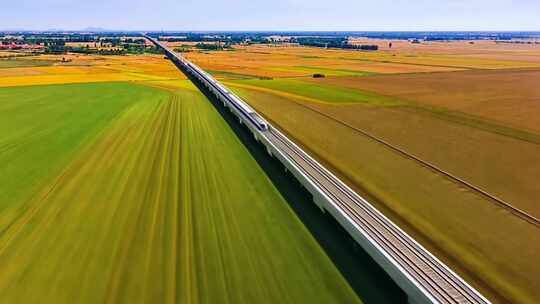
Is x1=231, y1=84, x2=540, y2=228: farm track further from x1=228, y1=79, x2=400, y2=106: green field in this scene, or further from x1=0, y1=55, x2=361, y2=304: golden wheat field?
x1=228, y1=79, x2=400, y2=106: green field

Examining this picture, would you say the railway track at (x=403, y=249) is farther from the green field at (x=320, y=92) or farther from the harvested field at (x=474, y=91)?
the green field at (x=320, y=92)

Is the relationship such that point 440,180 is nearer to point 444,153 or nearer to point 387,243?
point 444,153

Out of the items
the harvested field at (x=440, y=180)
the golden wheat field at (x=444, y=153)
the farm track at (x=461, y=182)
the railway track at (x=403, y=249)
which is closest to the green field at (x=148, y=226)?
the railway track at (x=403, y=249)

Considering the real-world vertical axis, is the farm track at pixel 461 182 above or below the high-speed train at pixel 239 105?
below

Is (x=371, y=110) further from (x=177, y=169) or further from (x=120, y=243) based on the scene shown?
(x=120, y=243)

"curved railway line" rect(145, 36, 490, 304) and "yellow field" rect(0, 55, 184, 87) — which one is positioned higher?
"yellow field" rect(0, 55, 184, 87)

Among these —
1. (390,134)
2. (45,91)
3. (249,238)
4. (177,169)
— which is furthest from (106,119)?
(390,134)

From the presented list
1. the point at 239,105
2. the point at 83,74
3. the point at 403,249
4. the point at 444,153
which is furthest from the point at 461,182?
the point at 83,74

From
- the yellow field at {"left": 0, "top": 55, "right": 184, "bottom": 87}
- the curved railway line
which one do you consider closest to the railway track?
the curved railway line
